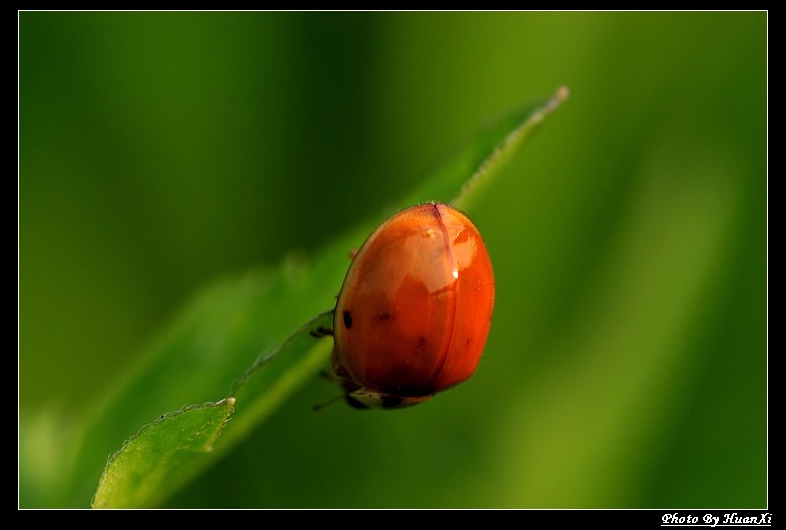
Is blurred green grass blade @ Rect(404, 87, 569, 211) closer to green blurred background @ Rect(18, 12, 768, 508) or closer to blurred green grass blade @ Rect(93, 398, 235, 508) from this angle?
blurred green grass blade @ Rect(93, 398, 235, 508)

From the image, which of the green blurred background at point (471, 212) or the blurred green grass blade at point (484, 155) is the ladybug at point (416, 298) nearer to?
the blurred green grass blade at point (484, 155)

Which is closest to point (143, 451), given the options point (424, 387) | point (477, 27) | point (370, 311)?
point (370, 311)

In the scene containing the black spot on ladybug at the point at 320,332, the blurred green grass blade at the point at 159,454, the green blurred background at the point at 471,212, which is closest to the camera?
the blurred green grass blade at the point at 159,454

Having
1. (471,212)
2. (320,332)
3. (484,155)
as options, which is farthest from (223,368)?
(471,212)

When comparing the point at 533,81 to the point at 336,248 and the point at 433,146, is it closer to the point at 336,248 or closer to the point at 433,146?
the point at 433,146

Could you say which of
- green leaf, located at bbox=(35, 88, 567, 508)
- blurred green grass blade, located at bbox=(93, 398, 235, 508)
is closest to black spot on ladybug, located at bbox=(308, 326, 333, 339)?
green leaf, located at bbox=(35, 88, 567, 508)

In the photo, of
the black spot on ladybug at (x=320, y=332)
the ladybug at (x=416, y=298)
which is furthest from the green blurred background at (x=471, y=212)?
the black spot on ladybug at (x=320, y=332)

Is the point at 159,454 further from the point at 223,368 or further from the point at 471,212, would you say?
the point at 471,212

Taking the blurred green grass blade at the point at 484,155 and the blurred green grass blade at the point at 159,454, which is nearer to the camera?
the blurred green grass blade at the point at 159,454
